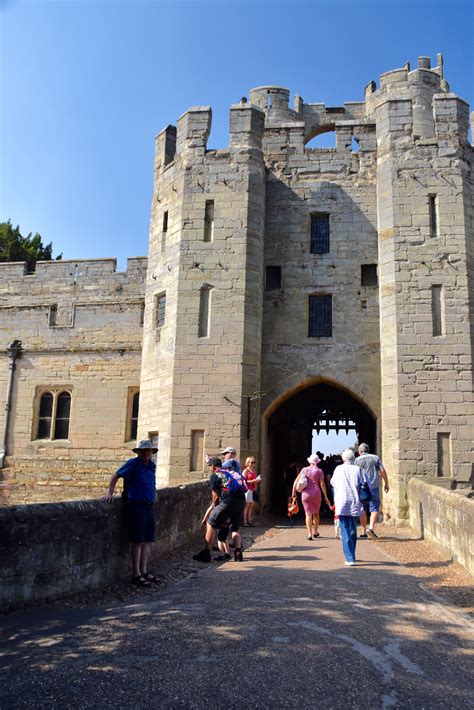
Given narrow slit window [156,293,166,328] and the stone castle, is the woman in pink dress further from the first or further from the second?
narrow slit window [156,293,166,328]

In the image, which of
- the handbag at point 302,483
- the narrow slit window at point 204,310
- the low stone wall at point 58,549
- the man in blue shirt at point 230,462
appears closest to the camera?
the low stone wall at point 58,549

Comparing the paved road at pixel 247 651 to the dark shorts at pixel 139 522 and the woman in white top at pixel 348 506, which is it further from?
the woman in white top at pixel 348 506

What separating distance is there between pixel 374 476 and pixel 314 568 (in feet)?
9.95

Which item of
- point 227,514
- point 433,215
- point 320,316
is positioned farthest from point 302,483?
point 433,215

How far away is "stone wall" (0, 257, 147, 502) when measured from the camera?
15.4m

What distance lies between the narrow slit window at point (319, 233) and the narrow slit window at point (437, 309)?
2839 mm

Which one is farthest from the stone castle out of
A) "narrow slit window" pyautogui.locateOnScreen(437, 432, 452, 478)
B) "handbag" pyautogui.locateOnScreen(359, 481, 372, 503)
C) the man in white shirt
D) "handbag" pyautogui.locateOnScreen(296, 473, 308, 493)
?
"handbag" pyautogui.locateOnScreen(359, 481, 372, 503)

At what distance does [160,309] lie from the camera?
547 inches

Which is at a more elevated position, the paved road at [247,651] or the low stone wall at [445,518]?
the low stone wall at [445,518]

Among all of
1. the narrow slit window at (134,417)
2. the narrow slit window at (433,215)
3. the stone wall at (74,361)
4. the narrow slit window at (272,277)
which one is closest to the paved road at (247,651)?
the narrow slit window at (433,215)

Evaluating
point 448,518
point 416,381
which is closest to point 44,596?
point 448,518

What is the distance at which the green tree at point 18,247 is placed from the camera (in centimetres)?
2667

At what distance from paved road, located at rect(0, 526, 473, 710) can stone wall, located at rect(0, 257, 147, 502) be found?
10.1 meters

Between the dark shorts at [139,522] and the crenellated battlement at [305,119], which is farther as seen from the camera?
the crenellated battlement at [305,119]
